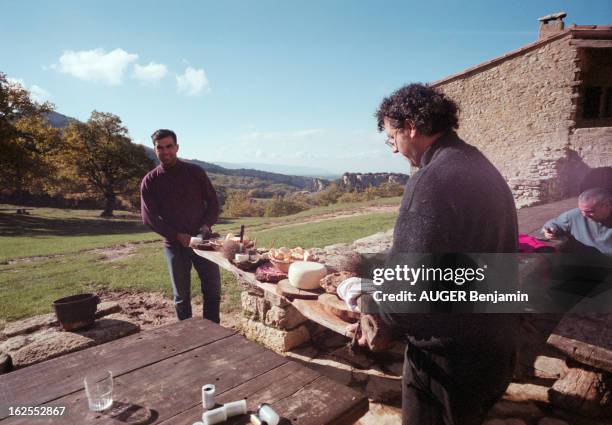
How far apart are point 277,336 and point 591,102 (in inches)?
644

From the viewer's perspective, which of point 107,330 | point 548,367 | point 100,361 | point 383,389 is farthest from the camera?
point 107,330

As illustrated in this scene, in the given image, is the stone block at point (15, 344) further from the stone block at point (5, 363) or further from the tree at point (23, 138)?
the tree at point (23, 138)

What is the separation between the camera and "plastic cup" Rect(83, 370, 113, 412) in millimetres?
1555

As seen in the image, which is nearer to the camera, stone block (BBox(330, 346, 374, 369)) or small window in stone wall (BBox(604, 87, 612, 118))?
stone block (BBox(330, 346, 374, 369))

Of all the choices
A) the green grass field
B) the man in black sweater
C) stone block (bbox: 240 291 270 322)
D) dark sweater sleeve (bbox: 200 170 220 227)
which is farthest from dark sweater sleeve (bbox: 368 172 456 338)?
the green grass field

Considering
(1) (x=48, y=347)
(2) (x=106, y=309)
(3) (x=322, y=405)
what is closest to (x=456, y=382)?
(3) (x=322, y=405)

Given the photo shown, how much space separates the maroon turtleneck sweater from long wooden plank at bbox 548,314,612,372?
386cm

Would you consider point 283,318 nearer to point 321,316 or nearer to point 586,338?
point 321,316

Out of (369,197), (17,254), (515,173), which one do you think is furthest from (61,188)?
(515,173)

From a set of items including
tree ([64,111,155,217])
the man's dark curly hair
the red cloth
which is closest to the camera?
the man's dark curly hair

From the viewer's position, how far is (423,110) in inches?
58.4

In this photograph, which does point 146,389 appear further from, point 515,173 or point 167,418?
point 515,173

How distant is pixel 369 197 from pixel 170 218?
3487 cm

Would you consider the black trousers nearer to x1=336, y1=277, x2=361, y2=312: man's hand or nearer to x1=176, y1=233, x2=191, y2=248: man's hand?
x1=336, y1=277, x2=361, y2=312: man's hand
